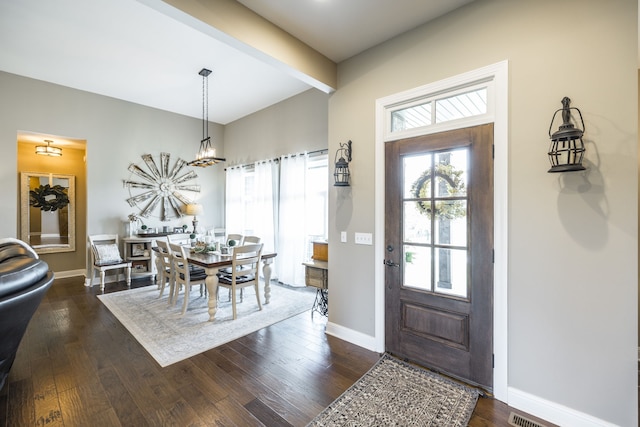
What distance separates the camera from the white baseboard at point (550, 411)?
1793 mm

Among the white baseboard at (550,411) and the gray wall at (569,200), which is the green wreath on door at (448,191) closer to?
the gray wall at (569,200)

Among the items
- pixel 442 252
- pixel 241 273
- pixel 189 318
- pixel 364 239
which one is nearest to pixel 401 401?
pixel 442 252

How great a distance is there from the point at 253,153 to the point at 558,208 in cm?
533

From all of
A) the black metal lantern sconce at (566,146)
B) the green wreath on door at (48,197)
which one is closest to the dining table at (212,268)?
the black metal lantern sconce at (566,146)

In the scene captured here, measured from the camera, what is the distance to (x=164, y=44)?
3539 millimetres

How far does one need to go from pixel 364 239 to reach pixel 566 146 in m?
1.73

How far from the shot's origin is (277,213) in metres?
5.40

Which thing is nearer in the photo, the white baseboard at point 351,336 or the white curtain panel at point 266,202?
the white baseboard at point 351,336

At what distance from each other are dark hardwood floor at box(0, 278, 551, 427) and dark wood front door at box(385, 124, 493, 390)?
1.34 ft

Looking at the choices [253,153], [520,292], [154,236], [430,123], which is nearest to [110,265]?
[154,236]

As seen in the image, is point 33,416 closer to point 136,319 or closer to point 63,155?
point 136,319

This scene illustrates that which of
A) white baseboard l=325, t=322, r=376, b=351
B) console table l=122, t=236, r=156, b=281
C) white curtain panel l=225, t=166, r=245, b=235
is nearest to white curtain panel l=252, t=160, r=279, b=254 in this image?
white curtain panel l=225, t=166, r=245, b=235

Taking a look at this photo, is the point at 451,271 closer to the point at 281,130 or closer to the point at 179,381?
the point at 179,381

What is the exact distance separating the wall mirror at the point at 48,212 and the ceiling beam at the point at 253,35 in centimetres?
573
